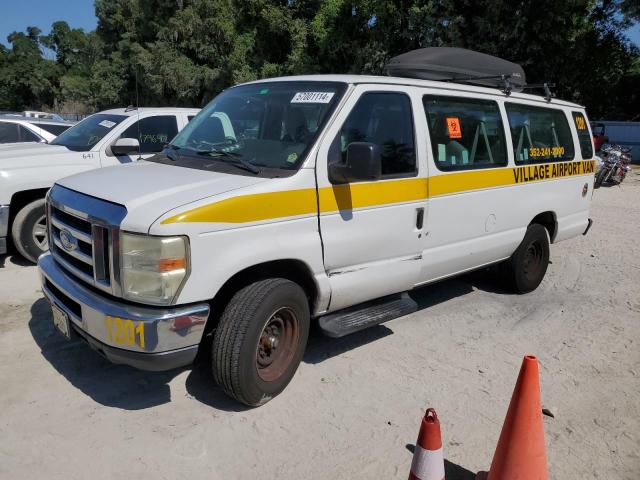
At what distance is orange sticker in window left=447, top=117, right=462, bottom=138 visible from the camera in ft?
15.3

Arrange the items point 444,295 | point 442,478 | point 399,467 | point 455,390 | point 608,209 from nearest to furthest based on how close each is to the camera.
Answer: point 442,478
point 399,467
point 455,390
point 444,295
point 608,209

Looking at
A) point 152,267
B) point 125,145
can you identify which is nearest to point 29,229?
point 125,145

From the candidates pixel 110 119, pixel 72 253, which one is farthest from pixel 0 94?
pixel 72 253

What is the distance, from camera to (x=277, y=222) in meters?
3.46

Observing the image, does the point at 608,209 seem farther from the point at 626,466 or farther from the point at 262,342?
the point at 262,342

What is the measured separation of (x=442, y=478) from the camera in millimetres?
2771

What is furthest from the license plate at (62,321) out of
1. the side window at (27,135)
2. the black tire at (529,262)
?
the side window at (27,135)

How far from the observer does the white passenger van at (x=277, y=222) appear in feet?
10.2

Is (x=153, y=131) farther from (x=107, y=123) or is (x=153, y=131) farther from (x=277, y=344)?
(x=277, y=344)

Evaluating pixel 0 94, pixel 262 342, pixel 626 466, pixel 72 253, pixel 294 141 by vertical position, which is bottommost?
pixel 626 466

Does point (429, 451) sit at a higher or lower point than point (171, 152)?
lower

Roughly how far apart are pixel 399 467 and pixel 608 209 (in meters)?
10.6

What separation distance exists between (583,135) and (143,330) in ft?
18.5

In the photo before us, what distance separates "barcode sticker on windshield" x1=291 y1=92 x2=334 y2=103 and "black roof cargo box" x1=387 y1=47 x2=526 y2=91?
1874 millimetres
